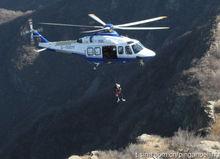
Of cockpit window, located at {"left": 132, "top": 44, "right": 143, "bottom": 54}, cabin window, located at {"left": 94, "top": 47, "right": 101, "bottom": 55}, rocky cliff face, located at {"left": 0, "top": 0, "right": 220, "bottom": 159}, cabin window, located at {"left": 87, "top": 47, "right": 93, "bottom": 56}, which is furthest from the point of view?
rocky cliff face, located at {"left": 0, "top": 0, "right": 220, "bottom": 159}

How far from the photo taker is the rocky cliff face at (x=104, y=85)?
39.4 metres

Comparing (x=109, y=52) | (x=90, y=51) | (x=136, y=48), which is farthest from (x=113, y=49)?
(x=90, y=51)

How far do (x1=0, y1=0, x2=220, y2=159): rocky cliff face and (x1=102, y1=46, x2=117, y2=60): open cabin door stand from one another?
19.6ft

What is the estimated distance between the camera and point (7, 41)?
92500 mm

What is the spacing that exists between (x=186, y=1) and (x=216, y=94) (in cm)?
4649

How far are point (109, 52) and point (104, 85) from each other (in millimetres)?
35235

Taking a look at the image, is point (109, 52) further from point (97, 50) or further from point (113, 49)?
point (97, 50)

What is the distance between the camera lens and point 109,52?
1427 inches

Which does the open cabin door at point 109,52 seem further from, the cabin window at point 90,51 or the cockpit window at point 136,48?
the cockpit window at point 136,48

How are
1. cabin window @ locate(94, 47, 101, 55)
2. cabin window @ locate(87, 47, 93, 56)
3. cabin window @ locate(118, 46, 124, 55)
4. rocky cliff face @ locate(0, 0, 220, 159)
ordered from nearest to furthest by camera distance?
cabin window @ locate(118, 46, 124, 55) < cabin window @ locate(94, 47, 101, 55) < cabin window @ locate(87, 47, 93, 56) < rocky cliff face @ locate(0, 0, 220, 159)

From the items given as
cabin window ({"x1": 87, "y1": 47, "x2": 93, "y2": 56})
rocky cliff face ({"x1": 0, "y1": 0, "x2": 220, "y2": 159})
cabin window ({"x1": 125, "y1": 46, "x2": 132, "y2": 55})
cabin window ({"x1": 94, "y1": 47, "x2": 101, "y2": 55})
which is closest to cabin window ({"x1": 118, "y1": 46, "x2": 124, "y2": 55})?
cabin window ({"x1": 125, "y1": 46, "x2": 132, "y2": 55})

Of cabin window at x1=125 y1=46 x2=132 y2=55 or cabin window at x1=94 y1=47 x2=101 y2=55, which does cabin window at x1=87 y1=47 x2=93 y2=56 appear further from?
cabin window at x1=125 y1=46 x2=132 y2=55

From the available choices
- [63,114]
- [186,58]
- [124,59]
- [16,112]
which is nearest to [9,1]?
[16,112]

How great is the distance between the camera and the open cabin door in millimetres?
36000
